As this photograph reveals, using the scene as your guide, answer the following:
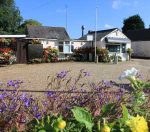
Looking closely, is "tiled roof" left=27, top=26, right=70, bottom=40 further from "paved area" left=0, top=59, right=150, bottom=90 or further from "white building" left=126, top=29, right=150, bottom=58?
"paved area" left=0, top=59, right=150, bottom=90

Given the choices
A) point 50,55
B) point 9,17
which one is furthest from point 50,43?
point 9,17

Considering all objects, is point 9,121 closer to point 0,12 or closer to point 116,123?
point 116,123

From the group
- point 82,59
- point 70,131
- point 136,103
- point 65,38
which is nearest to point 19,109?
point 70,131

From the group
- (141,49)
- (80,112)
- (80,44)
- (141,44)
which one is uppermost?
(141,44)

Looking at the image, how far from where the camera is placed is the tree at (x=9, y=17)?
2050 inches

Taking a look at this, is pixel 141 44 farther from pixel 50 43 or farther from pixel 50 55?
pixel 50 55

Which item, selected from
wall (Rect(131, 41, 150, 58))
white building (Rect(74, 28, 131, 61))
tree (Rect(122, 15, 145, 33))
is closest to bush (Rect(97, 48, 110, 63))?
white building (Rect(74, 28, 131, 61))

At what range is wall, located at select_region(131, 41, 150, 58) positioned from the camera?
53.0 metres

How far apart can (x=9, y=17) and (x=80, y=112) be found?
5178 centimetres

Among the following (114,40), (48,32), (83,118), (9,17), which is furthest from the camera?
(9,17)

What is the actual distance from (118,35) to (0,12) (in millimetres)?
17304

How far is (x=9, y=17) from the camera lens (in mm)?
52594

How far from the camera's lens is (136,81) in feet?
9.03

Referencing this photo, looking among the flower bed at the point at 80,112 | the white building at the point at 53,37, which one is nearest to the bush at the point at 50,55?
the white building at the point at 53,37
